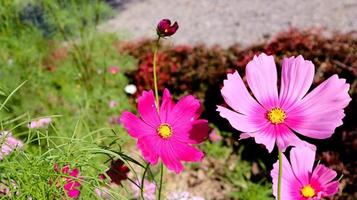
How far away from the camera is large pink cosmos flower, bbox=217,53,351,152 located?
2.94ft

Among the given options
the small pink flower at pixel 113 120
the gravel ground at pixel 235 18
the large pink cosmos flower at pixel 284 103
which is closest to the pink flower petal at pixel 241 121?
the large pink cosmos flower at pixel 284 103

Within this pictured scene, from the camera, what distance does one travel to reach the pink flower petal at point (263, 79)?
96 cm

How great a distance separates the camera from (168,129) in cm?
109

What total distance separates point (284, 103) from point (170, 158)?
24cm

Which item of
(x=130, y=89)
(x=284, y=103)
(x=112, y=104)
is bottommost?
(x=284, y=103)

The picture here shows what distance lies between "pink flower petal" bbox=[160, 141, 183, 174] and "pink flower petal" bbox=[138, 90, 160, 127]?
0.06 meters

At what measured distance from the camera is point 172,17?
530cm

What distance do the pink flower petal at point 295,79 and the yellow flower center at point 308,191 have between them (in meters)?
0.18

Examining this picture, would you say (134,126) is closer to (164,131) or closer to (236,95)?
(164,131)

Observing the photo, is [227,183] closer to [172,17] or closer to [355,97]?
[355,97]

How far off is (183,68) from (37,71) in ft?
2.90

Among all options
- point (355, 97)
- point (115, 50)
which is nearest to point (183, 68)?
point (115, 50)

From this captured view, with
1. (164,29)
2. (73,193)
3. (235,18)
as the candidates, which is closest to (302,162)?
(164,29)

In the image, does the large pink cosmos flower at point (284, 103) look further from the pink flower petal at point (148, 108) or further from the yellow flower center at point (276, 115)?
the pink flower petal at point (148, 108)
